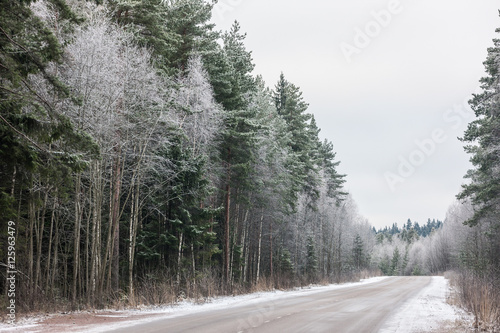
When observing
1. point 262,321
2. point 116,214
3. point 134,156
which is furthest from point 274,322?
point 134,156

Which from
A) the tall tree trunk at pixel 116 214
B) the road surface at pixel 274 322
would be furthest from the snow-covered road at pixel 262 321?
the tall tree trunk at pixel 116 214

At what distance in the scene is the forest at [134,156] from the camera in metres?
8.55

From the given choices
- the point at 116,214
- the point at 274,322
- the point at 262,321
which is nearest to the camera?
the point at 274,322

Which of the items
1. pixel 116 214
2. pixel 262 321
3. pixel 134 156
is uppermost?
pixel 134 156

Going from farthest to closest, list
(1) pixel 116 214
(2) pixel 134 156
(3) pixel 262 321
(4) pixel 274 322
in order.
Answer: (2) pixel 134 156, (1) pixel 116 214, (3) pixel 262 321, (4) pixel 274 322

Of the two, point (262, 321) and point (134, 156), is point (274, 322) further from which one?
point (134, 156)

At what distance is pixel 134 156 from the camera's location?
59.1ft

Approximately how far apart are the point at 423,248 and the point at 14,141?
129514mm

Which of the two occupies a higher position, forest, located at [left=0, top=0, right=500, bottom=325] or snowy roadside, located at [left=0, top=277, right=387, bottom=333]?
forest, located at [left=0, top=0, right=500, bottom=325]

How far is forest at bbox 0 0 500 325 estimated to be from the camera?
8.55 metres

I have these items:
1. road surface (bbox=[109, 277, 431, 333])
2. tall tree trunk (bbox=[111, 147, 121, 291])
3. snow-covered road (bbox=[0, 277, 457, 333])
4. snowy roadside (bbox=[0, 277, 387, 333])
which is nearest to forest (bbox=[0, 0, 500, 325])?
tall tree trunk (bbox=[111, 147, 121, 291])

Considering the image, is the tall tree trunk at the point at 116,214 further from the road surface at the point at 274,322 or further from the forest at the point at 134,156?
the road surface at the point at 274,322

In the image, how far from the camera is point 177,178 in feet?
63.6

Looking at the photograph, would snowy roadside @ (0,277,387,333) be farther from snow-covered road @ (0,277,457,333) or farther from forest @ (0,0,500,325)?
forest @ (0,0,500,325)
